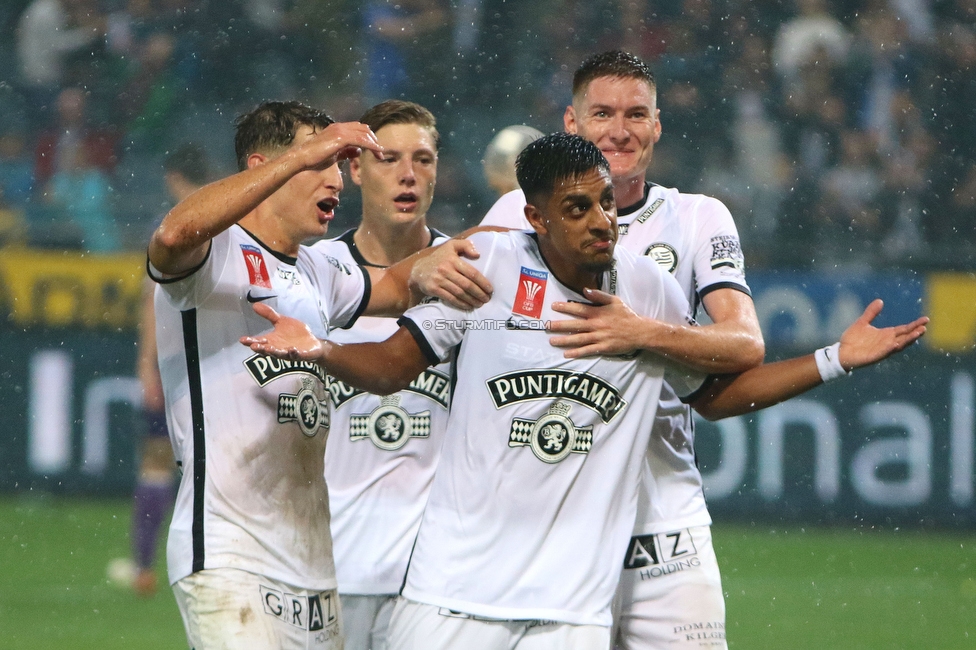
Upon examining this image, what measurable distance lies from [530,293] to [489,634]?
0.90m

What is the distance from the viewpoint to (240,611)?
3.45 meters

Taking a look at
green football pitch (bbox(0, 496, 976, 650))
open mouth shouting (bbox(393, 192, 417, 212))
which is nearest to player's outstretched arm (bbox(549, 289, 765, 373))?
open mouth shouting (bbox(393, 192, 417, 212))

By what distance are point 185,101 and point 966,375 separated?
25.2 ft

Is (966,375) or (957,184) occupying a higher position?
(957,184)

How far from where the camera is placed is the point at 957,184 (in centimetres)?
1205

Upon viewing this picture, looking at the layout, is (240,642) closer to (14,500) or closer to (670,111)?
(14,500)

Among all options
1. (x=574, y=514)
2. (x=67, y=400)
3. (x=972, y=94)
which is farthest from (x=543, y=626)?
(x=972, y=94)

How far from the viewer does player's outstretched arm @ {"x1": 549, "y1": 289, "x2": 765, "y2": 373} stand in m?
3.38

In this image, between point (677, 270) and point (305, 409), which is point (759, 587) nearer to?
point (677, 270)

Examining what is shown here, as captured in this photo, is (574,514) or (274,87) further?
(274,87)

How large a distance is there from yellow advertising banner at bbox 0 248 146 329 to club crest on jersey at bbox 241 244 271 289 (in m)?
6.55

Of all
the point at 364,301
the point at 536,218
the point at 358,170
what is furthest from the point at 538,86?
the point at 536,218

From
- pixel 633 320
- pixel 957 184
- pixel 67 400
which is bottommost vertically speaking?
pixel 633 320

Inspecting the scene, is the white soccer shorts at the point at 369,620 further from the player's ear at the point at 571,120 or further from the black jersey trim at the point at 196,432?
the player's ear at the point at 571,120
